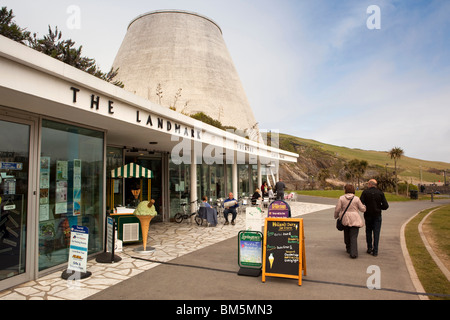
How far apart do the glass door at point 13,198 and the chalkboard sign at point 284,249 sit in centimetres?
423

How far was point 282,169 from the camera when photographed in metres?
63.5

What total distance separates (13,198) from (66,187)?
1197 mm

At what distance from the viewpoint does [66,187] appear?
19.7ft

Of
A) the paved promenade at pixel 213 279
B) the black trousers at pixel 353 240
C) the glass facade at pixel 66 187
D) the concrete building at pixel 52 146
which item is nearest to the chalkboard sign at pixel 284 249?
the paved promenade at pixel 213 279

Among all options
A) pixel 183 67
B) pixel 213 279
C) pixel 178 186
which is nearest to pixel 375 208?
pixel 213 279

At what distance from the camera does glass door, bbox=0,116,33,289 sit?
15.3 feet

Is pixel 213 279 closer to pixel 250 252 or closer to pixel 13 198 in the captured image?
pixel 250 252

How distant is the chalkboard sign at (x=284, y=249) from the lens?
15.5ft

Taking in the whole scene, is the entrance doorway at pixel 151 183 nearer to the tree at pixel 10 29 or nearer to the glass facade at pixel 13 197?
the glass facade at pixel 13 197

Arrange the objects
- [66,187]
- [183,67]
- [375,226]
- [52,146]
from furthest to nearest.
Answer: [183,67] → [375,226] → [66,187] → [52,146]

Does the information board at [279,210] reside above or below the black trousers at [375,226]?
above
